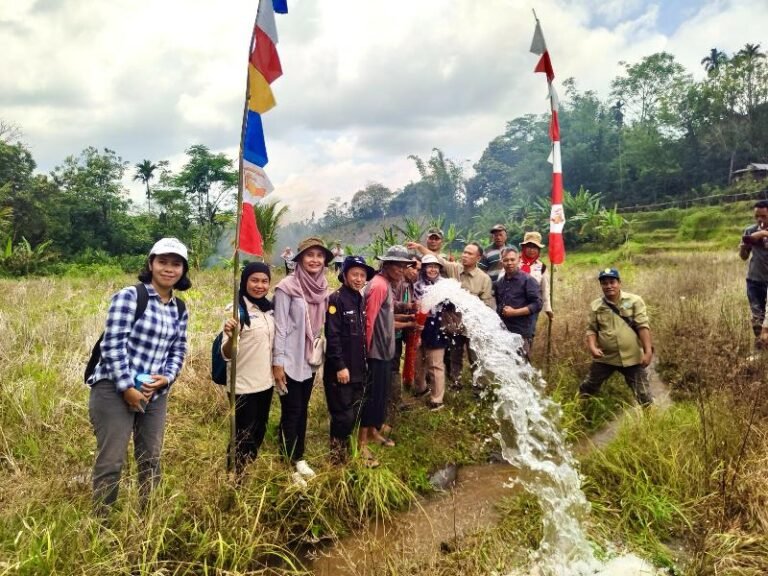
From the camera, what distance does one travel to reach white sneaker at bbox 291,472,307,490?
3113mm

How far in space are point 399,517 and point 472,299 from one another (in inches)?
89.0

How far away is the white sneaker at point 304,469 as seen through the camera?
3322mm

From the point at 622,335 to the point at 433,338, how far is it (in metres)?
1.71

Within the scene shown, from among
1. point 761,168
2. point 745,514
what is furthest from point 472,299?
point 761,168

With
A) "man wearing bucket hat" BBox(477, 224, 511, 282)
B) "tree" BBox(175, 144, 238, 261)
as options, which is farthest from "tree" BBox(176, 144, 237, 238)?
"man wearing bucket hat" BBox(477, 224, 511, 282)

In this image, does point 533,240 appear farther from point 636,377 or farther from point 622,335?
point 636,377

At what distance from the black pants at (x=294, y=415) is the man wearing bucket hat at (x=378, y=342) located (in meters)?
0.57

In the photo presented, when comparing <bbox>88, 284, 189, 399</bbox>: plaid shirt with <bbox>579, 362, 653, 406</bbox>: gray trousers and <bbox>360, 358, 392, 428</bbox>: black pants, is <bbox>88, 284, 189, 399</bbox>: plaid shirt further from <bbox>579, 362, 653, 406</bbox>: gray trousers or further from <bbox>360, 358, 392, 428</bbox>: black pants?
<bbox>579, 362, 653, 406</bbox>: gray trousers

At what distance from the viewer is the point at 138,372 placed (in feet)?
8.36

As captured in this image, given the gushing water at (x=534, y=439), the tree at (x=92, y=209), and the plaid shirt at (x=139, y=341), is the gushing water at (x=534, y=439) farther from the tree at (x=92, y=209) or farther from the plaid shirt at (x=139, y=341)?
the tree at (x=92, y=209)

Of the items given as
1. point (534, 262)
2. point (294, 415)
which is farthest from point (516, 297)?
point (294, 415)

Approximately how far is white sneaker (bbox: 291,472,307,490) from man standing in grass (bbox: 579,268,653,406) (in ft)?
9.35

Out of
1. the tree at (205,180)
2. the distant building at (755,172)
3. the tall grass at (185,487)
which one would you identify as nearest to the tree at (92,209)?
the tree at (205,180)

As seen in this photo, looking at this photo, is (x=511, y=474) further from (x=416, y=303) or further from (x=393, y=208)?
(x=393, y=208)
